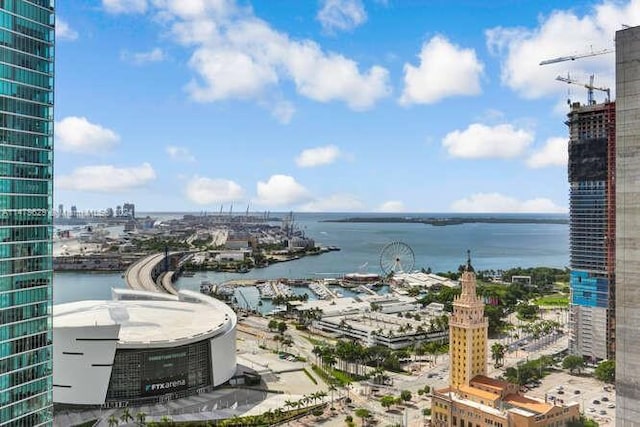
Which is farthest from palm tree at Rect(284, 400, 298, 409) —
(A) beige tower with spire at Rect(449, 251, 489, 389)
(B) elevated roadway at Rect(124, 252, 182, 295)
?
(B) elevated roadway at Rect(124, 252, 182, 295)

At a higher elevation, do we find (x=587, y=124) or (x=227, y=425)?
(x=587, y=124)

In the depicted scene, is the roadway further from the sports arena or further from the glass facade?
the glass facade

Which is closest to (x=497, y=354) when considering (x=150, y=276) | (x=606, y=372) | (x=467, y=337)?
(x=606, y=372)

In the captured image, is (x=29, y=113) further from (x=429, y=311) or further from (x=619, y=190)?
(x=429, y=311)

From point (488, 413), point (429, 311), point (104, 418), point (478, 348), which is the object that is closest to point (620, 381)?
point (488, 413)

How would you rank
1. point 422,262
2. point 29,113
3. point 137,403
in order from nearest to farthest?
point 29,113
point 137,403
point 422,262
